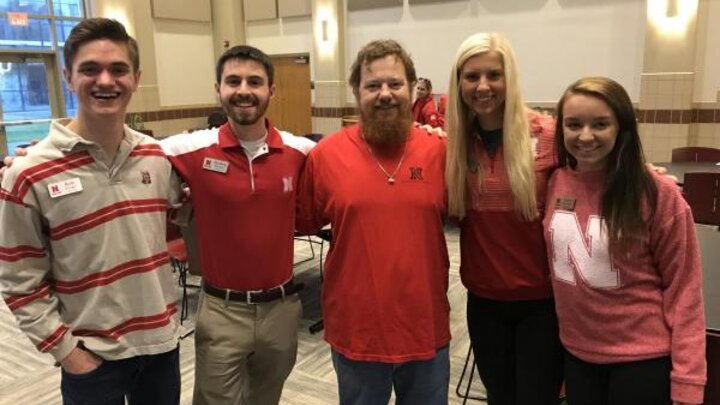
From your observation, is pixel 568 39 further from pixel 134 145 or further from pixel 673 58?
pixel 134 145

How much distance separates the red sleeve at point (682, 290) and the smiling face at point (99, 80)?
1.47 meters

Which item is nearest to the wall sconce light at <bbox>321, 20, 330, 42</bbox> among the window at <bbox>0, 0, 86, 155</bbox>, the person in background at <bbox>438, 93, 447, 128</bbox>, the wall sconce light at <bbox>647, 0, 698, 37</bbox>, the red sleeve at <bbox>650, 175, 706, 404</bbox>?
the window at <bbox>0, 0, 86, 155</bbox>

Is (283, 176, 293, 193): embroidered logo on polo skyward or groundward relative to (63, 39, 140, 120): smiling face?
groundward

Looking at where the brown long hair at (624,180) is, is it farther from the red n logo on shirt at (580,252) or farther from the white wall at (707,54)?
the white wall at (707,54)

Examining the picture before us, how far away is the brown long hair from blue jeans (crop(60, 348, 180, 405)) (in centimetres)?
132

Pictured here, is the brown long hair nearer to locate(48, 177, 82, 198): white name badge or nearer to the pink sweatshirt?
the pink sweatshirt

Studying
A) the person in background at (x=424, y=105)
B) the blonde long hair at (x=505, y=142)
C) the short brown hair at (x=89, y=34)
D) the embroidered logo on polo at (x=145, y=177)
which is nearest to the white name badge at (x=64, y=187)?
the embroidered logo on polo at (x=145, y=177)

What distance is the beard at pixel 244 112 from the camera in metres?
1.81

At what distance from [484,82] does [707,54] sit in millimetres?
6001

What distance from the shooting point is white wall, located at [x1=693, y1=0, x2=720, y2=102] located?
620cm

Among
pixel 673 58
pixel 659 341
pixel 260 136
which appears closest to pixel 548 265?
pixel 659 341

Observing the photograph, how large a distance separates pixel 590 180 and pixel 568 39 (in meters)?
6.27

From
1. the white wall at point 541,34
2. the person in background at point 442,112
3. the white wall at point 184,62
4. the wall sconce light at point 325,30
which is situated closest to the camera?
the person in background at point 442,112

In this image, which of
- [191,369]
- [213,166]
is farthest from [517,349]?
[191,369]
